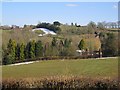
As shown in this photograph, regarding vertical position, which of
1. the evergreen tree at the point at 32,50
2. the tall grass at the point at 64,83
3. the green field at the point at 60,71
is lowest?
the green field at the point at 60,71

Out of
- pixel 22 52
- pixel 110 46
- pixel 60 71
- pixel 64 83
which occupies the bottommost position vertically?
pixel 60 71

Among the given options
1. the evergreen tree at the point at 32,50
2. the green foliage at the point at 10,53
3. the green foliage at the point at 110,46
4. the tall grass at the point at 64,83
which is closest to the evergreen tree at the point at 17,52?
the green foliage at the point at 10,53

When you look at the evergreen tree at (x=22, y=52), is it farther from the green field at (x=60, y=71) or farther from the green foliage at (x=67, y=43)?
the green foliage at (x=67, y=43)

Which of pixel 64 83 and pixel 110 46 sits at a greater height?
pixel 110 46

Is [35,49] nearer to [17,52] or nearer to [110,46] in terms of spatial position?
[17,52]

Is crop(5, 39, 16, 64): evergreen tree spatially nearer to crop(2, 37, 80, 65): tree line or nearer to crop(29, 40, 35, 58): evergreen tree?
crop(2, 37, 80, 65): tree line

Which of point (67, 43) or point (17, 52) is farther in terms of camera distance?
point (67, 43)

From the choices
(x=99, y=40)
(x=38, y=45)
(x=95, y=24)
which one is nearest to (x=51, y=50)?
(x=38, y=45)

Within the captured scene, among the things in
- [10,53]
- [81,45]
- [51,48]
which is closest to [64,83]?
[10,53]

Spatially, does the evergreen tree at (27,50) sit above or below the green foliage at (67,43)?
below

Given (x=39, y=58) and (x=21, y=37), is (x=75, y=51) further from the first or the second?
(x=21, y=37)

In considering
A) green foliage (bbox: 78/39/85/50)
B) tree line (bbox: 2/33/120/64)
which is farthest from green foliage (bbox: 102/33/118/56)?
green foliage (bbox: 78/39/85/50)

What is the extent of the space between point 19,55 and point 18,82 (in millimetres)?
11425

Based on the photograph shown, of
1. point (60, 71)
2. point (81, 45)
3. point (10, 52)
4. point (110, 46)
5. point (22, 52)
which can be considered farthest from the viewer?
point (81, 45)
